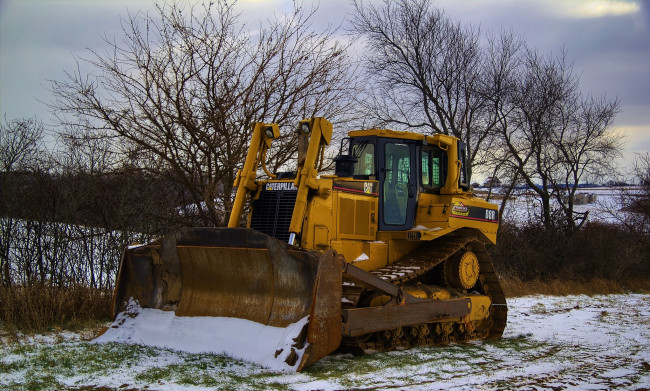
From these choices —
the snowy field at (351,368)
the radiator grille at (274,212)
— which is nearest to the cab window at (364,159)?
the radiator grille at (274,212)

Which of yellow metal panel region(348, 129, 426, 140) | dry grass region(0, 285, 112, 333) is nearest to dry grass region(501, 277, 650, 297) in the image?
yellow metal panel region(348, 129, 426, 140)

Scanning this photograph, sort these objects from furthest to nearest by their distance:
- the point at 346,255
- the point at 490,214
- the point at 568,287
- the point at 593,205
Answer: the point at 593,205, the point at 568,287, the point at 490,214, the point at 346,255

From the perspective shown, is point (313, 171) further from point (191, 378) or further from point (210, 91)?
point (210, 91)

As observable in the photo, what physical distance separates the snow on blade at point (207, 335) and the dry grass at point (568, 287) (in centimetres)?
1057

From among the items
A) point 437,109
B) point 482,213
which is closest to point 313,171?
point 482,213

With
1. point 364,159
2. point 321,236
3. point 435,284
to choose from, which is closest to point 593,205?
point 435,284

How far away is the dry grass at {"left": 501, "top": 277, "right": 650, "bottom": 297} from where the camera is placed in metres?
16.8

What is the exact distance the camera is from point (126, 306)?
307 inches

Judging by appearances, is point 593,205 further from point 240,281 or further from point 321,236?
point 240,281

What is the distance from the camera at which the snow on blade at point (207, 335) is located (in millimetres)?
6473

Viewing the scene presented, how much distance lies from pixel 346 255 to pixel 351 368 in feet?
6.31

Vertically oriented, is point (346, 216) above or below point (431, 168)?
below

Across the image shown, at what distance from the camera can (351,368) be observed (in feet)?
21.9

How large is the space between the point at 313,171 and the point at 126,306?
9.83 feet
